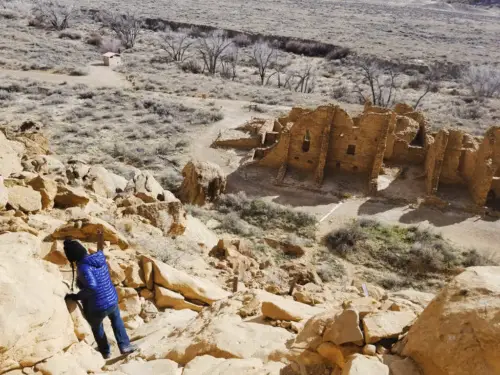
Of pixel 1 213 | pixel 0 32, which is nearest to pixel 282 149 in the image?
pixel 1 213

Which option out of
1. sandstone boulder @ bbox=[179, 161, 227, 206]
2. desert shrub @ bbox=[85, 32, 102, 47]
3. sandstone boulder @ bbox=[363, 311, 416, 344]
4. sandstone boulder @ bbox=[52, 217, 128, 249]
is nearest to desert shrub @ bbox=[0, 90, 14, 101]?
sandstone boulder @ bbox=[179, 161, 227, 206]

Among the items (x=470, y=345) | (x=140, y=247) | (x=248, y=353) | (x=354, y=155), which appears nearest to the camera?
(x=470, y=345)

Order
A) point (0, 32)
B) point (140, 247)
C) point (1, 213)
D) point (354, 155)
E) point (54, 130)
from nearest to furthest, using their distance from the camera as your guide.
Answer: point (1, 213) < point (140, 247) < point (354, 155) < point (54, 130) < point (0, 32)

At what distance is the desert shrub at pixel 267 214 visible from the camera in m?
17.3

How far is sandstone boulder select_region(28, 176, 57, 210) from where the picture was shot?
10.0 meters

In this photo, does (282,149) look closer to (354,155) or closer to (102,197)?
(354,155)

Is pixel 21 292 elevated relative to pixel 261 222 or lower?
elevated

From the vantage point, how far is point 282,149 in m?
21.3

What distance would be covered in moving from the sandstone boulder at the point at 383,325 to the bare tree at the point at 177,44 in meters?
43.7

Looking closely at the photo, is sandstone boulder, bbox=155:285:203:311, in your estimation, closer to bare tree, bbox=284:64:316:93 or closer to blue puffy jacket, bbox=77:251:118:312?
blue puffy jacket, bbox=77:251:118:312

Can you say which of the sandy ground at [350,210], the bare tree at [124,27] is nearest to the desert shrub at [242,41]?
the bare tree at [124,27]

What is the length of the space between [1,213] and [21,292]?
4026 mm

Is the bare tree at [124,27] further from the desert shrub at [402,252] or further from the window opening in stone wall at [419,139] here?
the desert shrub at [402,252]

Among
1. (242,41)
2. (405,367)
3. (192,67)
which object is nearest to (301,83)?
(192,67)
